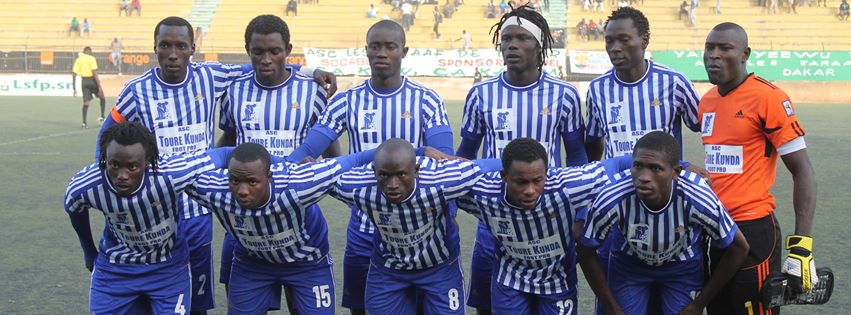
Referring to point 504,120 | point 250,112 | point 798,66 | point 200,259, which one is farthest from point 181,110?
point 798,66

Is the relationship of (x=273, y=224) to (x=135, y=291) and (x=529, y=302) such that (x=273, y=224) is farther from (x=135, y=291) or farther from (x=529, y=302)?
(x=529, y=302)

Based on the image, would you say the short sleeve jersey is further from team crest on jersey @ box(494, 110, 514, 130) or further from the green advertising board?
the green advertising board

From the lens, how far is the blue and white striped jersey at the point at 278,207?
5.05 m

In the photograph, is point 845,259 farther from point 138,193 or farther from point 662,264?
point 138,193

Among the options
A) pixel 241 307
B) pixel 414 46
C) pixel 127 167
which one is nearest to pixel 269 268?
pixel 241 307

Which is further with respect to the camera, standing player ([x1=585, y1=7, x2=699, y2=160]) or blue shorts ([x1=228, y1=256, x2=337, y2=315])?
standing player ([x1=585, y1=7, x2=699, y2=160])

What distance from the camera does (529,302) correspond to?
524cm

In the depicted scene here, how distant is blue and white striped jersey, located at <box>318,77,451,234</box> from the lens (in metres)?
5.62

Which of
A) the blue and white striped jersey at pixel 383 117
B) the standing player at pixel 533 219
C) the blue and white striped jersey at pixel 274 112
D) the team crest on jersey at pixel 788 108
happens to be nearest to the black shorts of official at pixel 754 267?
the team crest on jersey at pixel 788 108

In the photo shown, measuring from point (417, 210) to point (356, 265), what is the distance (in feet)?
2.66

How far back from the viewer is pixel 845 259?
25.5ft

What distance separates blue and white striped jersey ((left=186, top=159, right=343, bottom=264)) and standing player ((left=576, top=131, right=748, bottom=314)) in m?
1.39

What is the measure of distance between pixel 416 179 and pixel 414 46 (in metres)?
34.7

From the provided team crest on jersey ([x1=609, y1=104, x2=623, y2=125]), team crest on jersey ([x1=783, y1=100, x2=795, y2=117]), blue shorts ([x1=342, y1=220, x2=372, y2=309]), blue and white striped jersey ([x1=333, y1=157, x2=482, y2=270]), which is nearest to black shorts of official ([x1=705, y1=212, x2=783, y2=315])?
team crest on jersey ([x1=783, y1=100, x2=795, y2=117])
